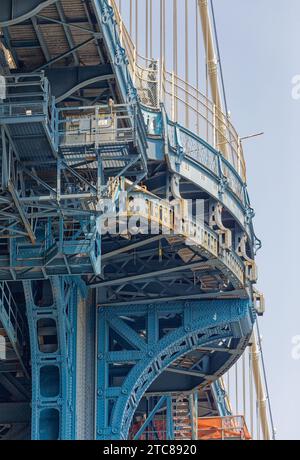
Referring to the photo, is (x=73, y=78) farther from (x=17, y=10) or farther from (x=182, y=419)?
(x=182, y=419)

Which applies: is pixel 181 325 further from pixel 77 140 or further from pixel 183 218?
pixel 77 140

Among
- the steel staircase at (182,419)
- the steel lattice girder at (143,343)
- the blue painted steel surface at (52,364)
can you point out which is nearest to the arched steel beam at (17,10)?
the blue painted steel surface at (52,364)

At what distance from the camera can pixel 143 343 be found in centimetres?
6219

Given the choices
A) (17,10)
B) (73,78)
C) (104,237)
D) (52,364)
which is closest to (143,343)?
(52,364)

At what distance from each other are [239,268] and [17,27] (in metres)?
17.0

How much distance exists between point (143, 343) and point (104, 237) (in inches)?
264

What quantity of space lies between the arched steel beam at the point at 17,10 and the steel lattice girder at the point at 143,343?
20576mm

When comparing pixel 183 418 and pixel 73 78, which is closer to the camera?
pixel 73 78

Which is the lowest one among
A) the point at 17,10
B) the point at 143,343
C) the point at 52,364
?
the point at 52,364

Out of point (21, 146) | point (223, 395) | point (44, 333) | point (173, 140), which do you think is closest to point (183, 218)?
point (173, 140)

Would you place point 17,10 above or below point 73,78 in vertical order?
below

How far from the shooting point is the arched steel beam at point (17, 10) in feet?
143

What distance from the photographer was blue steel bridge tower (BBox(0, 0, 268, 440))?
46812 millimetres

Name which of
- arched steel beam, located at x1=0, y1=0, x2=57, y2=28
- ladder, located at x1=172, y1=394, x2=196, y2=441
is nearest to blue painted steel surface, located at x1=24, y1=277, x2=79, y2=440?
arched steel beam, located at x1=0, y1=0, x2=57, y2=28
